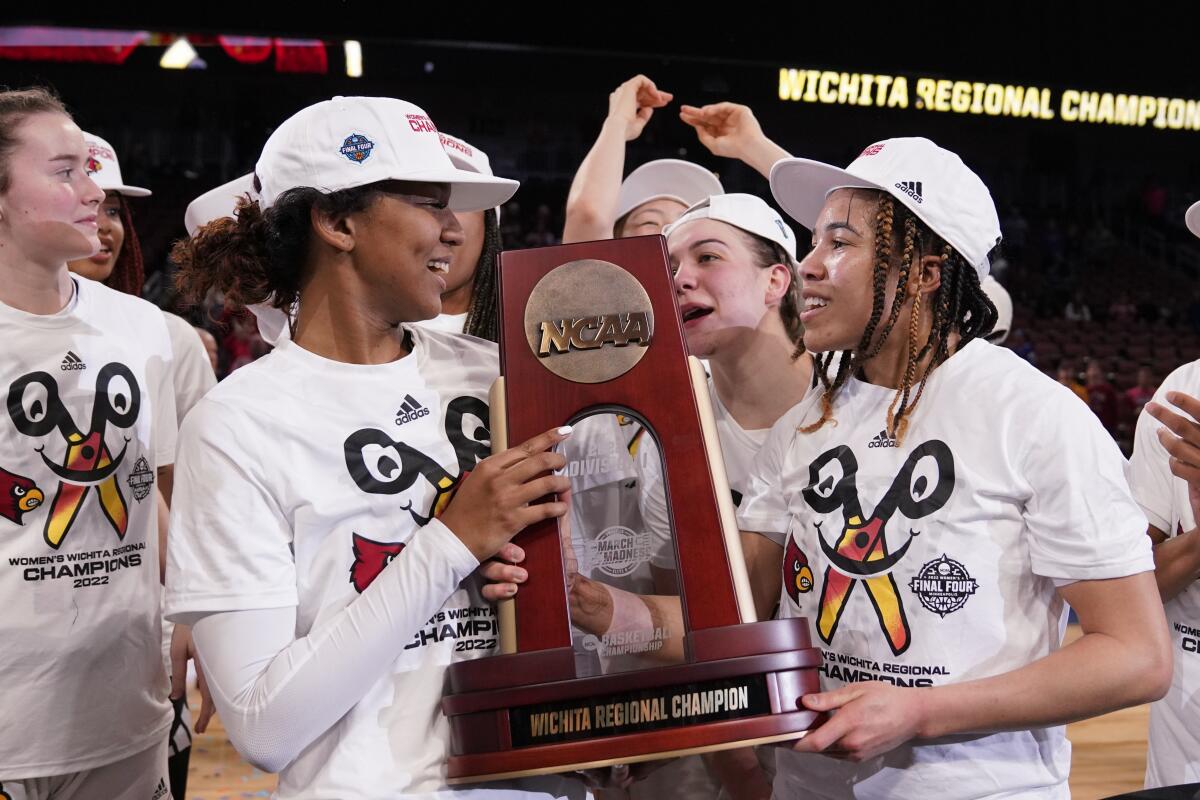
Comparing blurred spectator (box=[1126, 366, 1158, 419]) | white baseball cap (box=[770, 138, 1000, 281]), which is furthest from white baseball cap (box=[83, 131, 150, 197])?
blurred spectator (box=[1126, 366, 1158, 419])

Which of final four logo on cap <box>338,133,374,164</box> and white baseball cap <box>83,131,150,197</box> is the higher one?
white baseball cap <box>83,131,150,197</box>

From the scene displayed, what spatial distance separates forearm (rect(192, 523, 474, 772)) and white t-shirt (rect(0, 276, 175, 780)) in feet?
2.71

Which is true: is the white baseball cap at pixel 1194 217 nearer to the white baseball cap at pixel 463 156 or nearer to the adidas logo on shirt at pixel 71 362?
the white baseball cap at pixel 463 156

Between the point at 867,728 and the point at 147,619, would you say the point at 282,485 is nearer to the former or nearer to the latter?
the point at 867,728

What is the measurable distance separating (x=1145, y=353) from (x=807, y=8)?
5099 mm

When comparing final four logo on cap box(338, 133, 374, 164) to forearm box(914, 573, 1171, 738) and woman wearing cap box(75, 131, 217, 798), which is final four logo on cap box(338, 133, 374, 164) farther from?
woman wearing cap box(75, 131, 217, 798)

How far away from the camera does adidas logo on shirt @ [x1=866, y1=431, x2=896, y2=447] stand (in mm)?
1639

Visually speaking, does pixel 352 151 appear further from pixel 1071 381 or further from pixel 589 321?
pixel 1071 381

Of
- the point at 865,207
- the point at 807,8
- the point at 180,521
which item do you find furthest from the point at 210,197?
the point at 807,8

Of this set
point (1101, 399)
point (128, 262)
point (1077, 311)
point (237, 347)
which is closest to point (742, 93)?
point (1101, 399)

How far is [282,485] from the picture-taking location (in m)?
1.43

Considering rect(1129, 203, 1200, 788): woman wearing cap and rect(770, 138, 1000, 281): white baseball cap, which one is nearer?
rect(770, 138, 1000, 281): white baseball cap

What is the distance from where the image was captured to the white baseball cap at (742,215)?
2.37m

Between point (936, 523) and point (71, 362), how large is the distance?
1.57 meters
